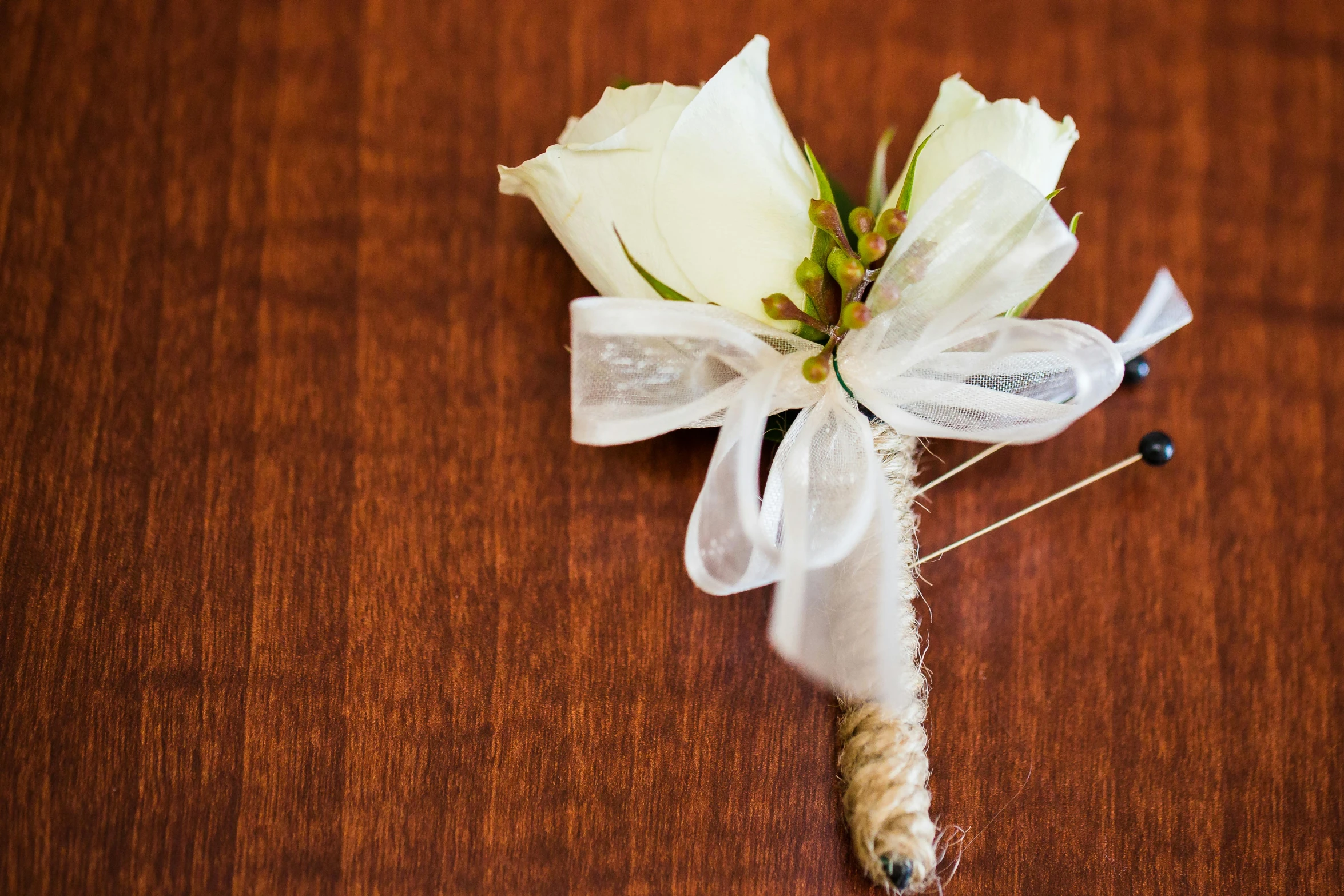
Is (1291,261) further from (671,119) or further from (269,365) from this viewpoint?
(269,365)

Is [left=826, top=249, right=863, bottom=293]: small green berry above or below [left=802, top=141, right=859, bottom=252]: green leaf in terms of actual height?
below

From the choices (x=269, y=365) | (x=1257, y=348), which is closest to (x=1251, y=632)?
(x=1257, y=348)

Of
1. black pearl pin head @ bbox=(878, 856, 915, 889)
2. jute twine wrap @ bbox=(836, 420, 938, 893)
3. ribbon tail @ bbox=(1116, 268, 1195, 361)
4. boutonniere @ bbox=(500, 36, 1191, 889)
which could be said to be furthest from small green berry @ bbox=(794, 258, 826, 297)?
black pearl pin head @ bbox=(878, 856, 915, 889)

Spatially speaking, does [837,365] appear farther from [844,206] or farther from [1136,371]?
[1136,371]

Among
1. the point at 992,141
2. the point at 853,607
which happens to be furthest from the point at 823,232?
the point at 853,607

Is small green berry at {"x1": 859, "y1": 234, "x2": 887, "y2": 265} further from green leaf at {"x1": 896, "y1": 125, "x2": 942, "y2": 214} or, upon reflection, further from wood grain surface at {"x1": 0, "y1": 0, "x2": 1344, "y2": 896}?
wood grain surface at {"x1": 0, "y1": 0, "x2": 1344, "y2": 896}
